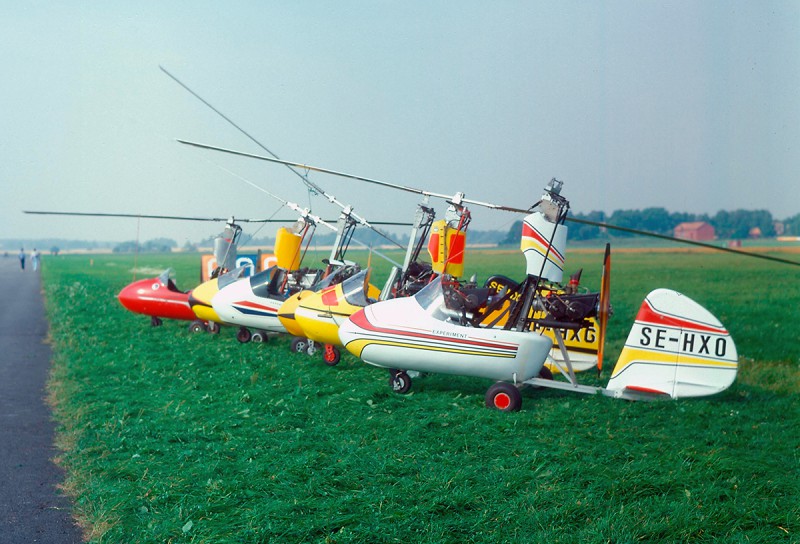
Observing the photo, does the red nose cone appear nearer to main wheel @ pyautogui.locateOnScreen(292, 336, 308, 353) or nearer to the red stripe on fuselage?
main wheel @ pyautogui.locateOnScreen(292, 336, 308, 353)

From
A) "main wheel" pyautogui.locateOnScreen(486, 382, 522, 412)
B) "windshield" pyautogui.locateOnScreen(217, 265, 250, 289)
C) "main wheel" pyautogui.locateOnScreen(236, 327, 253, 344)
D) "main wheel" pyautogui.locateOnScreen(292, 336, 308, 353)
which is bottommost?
"main wheel" pyautogui.locateOnScreen(236, 327, 253, 344)

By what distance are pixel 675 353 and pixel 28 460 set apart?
7.73 meters

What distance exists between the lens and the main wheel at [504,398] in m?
8.89

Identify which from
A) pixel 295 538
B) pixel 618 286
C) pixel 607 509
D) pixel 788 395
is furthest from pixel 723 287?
pixel 295 538

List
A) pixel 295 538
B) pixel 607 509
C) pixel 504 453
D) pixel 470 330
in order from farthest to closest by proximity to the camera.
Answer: pixel 470 330
pixel 504 453
pixel 607 509
pixel 295 538

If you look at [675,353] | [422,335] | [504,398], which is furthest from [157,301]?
[675,353]

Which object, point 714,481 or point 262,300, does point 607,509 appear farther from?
point 262,300

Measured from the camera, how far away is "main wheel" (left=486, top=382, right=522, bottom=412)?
8.89m

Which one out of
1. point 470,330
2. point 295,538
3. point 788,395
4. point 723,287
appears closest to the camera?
point 295,538

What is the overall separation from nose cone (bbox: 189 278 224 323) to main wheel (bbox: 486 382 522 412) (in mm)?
7947

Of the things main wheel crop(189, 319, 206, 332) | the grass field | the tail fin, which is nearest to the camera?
the grass field

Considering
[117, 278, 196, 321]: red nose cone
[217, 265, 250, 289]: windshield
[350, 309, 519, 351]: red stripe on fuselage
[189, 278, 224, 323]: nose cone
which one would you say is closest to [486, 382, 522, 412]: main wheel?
[350, 309, 519, 351]: red stripe on fuselage

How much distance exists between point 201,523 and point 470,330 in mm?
4629

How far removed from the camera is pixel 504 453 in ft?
23.4
